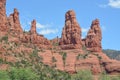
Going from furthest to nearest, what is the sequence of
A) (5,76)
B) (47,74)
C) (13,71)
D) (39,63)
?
(39,63) < (47,74) < (13,71) < (5,76)

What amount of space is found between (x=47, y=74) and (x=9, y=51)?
1875 cm

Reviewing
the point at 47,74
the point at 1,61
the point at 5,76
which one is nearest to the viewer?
the point at 5,76

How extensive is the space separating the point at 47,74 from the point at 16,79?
5613 cm

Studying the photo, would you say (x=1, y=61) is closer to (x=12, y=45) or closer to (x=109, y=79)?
(x=12, y=45)

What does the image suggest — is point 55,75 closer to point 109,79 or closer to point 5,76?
point 109,79

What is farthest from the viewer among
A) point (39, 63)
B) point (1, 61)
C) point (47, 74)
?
point (39, 63)

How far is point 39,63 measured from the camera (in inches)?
7697

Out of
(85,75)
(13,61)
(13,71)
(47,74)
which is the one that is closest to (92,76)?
(85,75)

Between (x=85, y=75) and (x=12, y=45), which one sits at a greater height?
(x=12, y=45)

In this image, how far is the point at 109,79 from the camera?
18550cm

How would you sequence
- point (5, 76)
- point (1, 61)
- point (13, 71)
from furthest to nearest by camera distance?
point (1, 61) < point (13, 71) < point (5, 76)

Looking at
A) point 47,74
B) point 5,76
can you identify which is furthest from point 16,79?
point 47,74

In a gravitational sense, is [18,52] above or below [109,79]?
above

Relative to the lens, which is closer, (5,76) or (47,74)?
(5,76)
